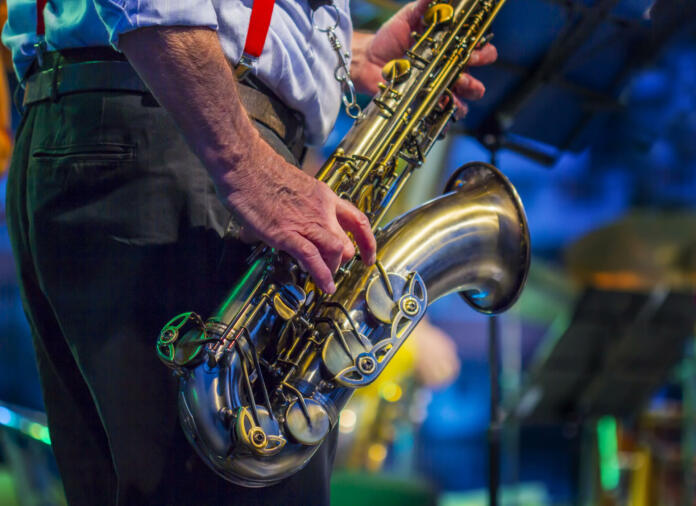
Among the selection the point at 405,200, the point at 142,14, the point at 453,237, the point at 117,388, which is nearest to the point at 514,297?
the point at 453,237

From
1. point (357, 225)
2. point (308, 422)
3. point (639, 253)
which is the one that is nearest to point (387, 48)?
point (357, 225)

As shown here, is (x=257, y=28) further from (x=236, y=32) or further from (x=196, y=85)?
(x=196, y=85)

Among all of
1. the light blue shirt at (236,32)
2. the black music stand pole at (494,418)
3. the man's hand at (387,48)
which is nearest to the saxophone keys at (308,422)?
the light blue shirt at (236,32)

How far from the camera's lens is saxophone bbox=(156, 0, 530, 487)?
1.11 m

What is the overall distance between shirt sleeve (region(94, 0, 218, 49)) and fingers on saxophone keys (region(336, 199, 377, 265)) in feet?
1.16

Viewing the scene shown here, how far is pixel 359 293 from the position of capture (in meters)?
1.31

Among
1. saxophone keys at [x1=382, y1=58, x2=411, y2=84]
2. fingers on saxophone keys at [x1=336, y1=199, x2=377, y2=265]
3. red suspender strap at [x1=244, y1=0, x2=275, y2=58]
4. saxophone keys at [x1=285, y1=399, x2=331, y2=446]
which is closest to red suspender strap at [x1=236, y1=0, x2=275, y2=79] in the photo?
red suspender strap at [x1=244, y1=0, x2=275, y2=58]

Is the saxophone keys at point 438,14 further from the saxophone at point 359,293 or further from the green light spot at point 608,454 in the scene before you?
the green light spot at point 608,454

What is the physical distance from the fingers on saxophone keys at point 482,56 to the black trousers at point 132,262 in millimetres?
809

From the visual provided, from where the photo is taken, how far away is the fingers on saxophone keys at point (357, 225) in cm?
118

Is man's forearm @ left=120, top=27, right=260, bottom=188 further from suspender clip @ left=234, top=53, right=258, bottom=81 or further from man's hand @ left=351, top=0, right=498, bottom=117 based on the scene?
man's hand @ left=351, top=0, right=498, bottom=117

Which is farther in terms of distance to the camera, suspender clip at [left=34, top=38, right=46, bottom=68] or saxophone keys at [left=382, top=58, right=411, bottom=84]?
saxophone keys at [left=382, top=58, right=411, bottom=84]

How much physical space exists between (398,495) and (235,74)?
246 cm

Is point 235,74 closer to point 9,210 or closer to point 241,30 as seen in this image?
point 241,30
